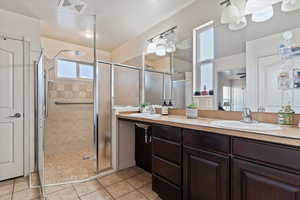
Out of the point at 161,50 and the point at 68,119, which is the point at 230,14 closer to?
the point at 161,50

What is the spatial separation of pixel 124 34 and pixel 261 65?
7.32 ft

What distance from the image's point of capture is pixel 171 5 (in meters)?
2.02

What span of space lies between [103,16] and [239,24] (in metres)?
1.75

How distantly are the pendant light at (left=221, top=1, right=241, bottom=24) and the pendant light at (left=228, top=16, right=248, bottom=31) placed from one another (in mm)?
28

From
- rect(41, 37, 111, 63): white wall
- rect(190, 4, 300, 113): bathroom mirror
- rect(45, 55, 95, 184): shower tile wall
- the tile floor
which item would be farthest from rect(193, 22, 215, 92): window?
rect(41, 37, 111, 63): white wall

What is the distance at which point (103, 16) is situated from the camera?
224 centimetres

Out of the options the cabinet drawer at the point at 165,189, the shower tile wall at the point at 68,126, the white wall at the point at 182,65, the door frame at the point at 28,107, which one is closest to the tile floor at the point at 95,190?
the cabinet drawer at the point at 165,189

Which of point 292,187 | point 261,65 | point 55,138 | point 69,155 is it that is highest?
point 261,65

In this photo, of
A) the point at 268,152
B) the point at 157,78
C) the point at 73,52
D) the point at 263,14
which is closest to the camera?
the point at 268,152

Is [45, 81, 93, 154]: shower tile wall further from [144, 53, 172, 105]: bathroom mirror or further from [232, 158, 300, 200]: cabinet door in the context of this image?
[232, 158, 300, 200]: cabinet door

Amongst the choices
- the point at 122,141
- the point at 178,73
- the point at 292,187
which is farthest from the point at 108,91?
the point at 292,187

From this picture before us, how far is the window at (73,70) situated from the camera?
10.2 ft

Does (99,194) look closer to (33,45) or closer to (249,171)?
(249,171)

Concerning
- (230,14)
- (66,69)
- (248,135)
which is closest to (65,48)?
(66,69)
